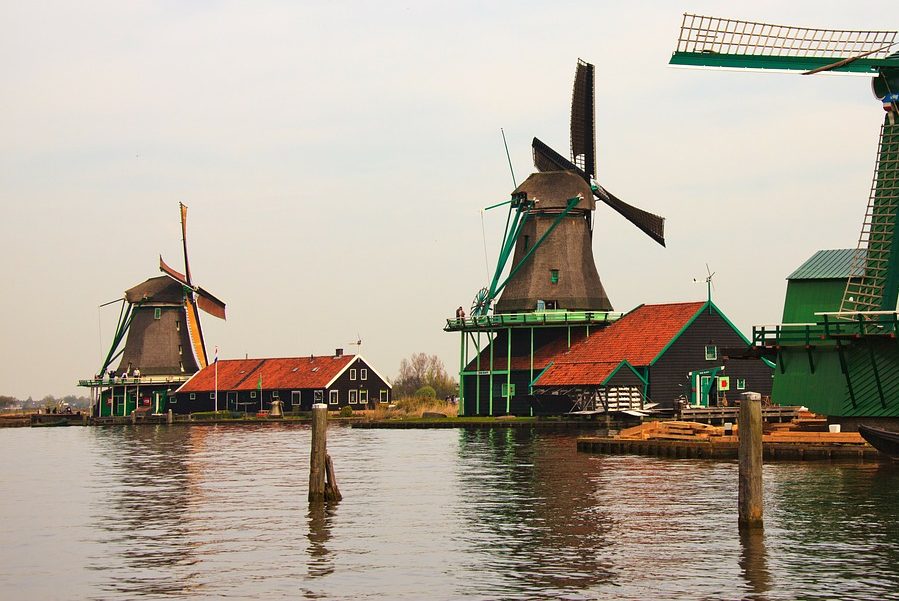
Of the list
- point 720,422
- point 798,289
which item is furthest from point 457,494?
point 720,422

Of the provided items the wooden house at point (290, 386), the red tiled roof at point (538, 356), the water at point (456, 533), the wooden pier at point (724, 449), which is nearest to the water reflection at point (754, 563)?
the water at point (456, 533)

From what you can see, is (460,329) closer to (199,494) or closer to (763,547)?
(199,494)

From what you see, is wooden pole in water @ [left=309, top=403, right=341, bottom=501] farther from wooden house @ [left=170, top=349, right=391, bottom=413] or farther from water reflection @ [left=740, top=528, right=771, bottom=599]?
wooden house @ [left=170, top=349, right=391, bottom=413]

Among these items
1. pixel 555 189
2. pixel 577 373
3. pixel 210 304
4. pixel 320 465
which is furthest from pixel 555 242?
pixel 320 465

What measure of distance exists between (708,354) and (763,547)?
4635 cm

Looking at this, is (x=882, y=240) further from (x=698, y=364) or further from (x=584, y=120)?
(x=584, y=120)

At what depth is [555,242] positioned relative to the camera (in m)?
74.9

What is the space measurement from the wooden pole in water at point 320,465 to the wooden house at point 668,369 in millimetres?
37352

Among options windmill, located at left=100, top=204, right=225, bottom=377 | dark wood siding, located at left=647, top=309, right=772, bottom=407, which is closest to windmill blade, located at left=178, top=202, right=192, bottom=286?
windmill, located at left=100, top=204, right=225, bottom=377

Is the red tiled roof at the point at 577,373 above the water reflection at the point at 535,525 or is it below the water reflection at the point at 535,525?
above

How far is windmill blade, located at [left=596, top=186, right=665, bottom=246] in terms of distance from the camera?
256 feet

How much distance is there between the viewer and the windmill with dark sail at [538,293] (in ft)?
241

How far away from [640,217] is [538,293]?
28.2 ft

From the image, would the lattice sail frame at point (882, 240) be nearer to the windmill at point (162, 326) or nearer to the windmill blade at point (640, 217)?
the windmill blade at point (640, 217)
